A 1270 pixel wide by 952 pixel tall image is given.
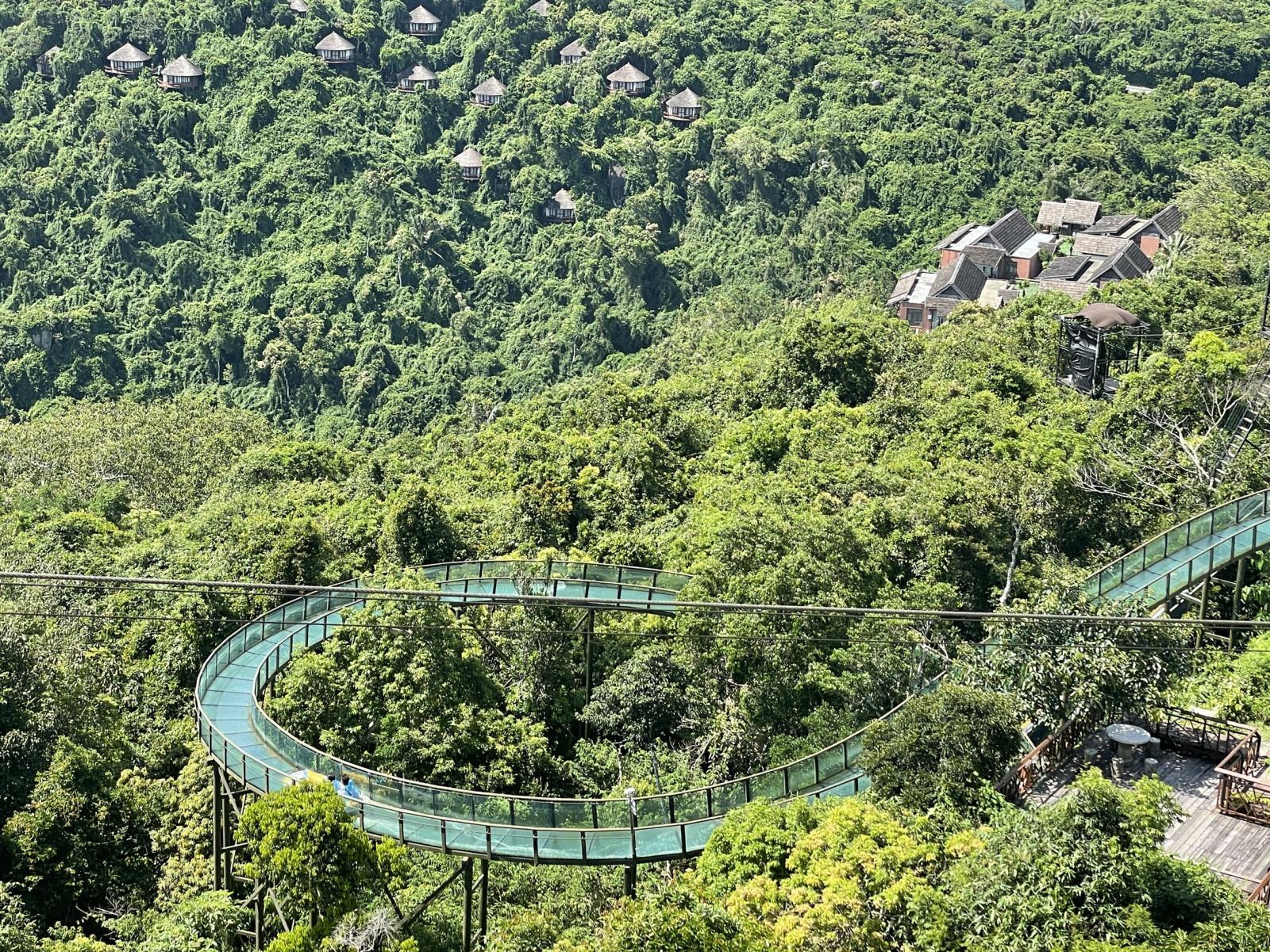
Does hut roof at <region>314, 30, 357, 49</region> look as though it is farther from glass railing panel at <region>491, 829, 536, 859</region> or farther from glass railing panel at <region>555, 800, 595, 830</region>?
glass railing panel at <region>555, 800, 595, 830</region>

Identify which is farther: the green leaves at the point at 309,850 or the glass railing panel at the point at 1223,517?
the glass railing panel at the point at 1223,517

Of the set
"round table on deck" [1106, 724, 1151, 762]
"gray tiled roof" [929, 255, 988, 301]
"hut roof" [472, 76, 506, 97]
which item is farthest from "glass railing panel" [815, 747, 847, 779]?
"hut roof" [472, 76, 506, 97]

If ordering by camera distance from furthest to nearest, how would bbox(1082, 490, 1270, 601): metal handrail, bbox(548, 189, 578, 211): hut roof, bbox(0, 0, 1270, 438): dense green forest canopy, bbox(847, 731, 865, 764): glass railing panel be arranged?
bbox(548, 189, 578, 211): hut roof → bbox(0, 0, 1270, 438): dense green forest canopy → bbox(1082, 490, 1270, 601): metal handrail → bbox(847, 731, 865, 764): glass railing panel

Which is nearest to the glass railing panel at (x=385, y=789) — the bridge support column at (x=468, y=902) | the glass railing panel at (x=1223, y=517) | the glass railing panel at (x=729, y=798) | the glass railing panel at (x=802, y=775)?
the bridge support column at (x=468, y=902)

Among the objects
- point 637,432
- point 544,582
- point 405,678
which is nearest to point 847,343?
point 637,432

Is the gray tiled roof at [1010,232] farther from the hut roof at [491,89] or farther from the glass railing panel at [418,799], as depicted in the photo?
the glass railing panel at [418,799]

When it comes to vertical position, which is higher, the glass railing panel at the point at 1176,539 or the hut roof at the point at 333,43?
the glass railing panel at the point at 1176,539
